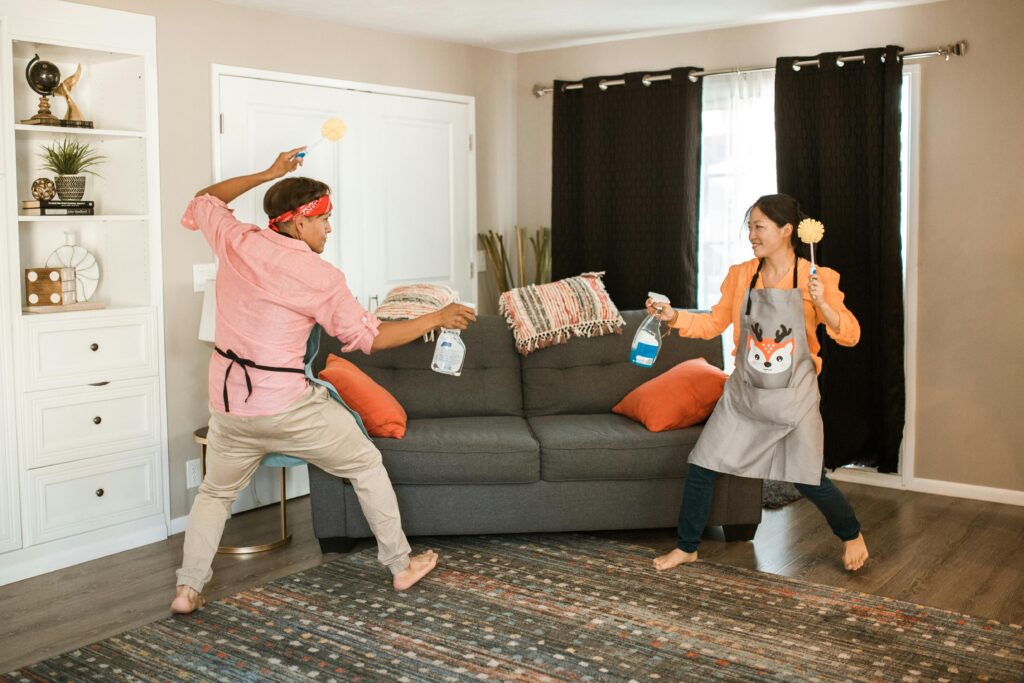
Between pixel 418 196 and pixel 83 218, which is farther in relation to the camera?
pixel 418 196

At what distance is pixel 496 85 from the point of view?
232 inches

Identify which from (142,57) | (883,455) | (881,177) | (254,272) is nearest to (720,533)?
(883,455)

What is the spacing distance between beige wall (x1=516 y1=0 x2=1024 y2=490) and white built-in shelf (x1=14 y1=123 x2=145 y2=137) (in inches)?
119

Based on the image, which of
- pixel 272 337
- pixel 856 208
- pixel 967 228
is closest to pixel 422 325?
pixel 272 337

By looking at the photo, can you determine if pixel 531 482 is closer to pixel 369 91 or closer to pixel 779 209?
pixel 779 209

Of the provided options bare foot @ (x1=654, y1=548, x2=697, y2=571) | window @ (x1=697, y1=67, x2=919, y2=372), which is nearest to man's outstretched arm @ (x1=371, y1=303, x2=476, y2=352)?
bare foot @ (x1=654, y1=548, x2=697, y2=571)

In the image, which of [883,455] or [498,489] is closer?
[498,489]

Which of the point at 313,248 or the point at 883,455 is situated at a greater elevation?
the point at 313,248

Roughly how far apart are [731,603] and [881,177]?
2.23 m

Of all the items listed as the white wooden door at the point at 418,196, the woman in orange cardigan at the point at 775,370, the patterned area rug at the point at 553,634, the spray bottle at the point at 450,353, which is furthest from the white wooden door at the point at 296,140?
the woman in orange cardigan at the point at 775,370

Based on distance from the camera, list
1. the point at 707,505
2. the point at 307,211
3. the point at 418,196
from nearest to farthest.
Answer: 1. the point at 307,211
2. the point at 707,505
3. the point at 418,196

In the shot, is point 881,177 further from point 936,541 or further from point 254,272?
point 254,272

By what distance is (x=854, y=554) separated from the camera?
3770 mm

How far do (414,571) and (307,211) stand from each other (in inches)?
50.3
